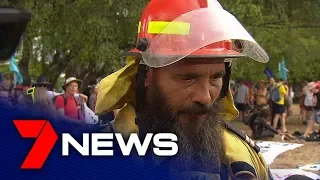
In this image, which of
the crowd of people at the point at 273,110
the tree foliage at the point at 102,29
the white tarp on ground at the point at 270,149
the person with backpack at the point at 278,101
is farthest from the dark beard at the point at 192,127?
the person with backpack at the point at 278,101

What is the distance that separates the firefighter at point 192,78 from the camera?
1.40 meters

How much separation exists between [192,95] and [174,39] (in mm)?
151

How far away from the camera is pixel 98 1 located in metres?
8.62

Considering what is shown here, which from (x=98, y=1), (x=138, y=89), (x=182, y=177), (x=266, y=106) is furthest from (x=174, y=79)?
(x=266, y=106)

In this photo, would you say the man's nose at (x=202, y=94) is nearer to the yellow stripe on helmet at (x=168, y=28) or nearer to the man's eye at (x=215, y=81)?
the man's eye at (x=215, y=81)

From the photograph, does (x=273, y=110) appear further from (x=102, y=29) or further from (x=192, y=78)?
(x=192, y=78)

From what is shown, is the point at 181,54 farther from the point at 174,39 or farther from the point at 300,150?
the point at 300,150

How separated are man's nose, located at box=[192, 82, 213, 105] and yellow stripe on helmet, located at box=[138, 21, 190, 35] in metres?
0.14

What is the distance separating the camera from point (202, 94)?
55.0 inches

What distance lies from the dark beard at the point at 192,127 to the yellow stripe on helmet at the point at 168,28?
15cm

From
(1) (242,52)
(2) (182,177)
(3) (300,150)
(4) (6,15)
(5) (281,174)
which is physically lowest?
(3) (300,150)

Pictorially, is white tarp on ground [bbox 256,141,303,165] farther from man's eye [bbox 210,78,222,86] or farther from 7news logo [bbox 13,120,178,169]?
7news logo [bbox 13,120,178,169]

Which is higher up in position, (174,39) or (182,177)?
(174,39)

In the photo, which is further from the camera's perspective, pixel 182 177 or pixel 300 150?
pixel 300 150
